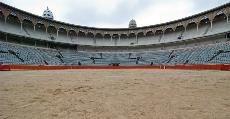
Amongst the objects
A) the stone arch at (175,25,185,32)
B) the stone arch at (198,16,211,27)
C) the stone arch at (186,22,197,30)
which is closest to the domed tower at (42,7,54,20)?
the stone arch at (175,25,185,32)

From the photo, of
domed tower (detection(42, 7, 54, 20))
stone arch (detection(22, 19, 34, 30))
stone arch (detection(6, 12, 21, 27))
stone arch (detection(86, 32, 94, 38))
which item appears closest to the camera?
stone arch (detection(6, 12, 21, 27))

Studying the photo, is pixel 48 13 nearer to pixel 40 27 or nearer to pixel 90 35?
pixel 90 35

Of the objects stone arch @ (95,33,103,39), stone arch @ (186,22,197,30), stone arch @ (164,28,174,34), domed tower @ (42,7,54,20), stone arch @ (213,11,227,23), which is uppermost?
domed tower @ (42,7,54,20)

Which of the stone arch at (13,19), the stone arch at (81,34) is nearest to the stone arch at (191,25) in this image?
the stone arch at (81,34)

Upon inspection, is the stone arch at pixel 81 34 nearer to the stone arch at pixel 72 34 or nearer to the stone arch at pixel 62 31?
the stone arch at pixel 72 34

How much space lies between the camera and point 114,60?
157 ft

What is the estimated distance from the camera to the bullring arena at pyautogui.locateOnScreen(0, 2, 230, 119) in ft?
13.9

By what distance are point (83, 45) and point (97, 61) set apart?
314 inches

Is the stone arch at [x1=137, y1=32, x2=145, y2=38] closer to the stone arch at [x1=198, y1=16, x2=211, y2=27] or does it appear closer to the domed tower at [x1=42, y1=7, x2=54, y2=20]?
the stone arch at [x1=198, y1=16, x2=211, y2=27]

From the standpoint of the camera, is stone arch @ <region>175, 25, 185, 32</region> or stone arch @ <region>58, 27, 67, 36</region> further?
stone arch @ <region>58, 27, 67, 36</region>

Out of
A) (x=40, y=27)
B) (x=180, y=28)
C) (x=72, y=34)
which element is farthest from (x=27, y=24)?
(x=180, y=28)

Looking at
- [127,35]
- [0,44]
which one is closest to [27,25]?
[0,44]

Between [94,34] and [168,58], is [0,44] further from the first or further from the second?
[168,58]

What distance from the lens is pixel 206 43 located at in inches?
1570
